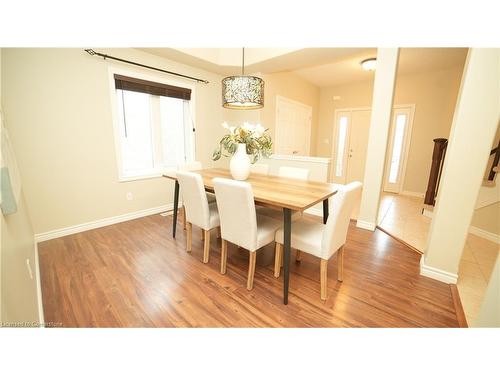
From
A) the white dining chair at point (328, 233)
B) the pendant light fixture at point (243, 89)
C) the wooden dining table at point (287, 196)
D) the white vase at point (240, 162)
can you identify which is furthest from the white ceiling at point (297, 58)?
the white dining chair at point (328, 233)

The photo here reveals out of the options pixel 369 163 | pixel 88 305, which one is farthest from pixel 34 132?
pixel 369 163

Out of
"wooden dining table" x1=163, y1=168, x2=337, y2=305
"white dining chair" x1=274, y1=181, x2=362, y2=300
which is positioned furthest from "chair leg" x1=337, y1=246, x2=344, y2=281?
"wooden dining table" x1=163, y1=168, x2=337, y2=305

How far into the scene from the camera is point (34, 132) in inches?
87.1

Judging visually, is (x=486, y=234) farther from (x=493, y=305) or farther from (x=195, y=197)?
(x=195, y=197)

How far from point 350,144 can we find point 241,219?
498 cm

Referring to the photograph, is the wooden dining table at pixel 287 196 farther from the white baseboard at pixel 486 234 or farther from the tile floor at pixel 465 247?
the white baseboard at pixel 486 234

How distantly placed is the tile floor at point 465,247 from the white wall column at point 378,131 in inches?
15.7

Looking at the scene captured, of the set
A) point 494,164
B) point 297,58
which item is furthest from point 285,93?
point 494,164

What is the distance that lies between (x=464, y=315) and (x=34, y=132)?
4.13 meters

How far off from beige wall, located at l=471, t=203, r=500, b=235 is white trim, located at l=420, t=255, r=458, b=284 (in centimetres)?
174

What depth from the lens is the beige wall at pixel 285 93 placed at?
A: 155 inches
